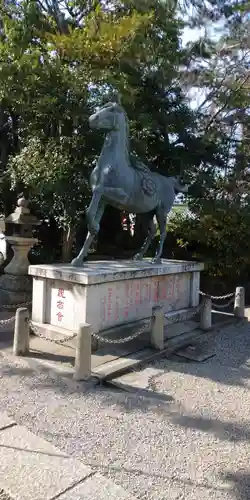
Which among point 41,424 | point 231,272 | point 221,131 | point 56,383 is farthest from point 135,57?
point 41,424

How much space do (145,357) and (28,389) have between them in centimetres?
169

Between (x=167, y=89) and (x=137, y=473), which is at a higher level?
(x=167, y=89)

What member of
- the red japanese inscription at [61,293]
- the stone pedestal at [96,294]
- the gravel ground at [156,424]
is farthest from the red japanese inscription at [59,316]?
the gravel ground at [156,424]

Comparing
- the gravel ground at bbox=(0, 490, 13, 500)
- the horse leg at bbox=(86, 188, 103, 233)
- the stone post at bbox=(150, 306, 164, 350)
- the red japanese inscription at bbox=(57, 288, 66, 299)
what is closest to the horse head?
the horse leg at bbox=(86, 188, 103, 233)

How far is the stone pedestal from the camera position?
5223 mm

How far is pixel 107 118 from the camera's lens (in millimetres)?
5668

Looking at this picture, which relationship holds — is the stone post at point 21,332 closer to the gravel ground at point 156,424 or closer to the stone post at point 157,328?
the gravel ground at point 156,424

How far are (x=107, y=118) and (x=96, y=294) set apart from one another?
2721 millimetres

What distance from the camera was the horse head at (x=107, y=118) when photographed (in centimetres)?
560

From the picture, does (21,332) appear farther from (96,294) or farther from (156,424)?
(156,424)

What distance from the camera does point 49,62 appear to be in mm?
7934

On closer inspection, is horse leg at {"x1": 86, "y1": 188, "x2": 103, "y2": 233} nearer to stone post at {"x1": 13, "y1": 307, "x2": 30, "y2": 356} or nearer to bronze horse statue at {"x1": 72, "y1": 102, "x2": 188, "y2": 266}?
bronze horse statue at {"x1": 72, "y1": 102, "x2": 188, "y2": 266}

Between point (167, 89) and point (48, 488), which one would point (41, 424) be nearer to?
point (48, 488)

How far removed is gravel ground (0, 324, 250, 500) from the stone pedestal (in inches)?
38.1
